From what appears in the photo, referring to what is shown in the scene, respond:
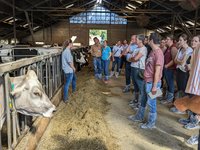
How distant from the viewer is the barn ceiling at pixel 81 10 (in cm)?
1473

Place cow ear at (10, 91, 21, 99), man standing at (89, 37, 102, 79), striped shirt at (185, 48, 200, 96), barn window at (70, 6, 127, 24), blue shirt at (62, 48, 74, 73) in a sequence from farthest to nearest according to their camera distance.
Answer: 1. barn window at (70, 6, 127, 24)
2. man standing at (89, 37, 102, 79)
3. blue shirt at (62, 48, 74, 73)
4. cow ear at (10, 91, 21, 99)
5. striped shirt at (185, 48, 200, 96)

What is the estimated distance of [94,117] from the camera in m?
4.48

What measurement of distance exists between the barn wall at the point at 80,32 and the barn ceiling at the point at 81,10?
724 millimetres

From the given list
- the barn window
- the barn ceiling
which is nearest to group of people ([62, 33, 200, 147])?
the barn ceiling

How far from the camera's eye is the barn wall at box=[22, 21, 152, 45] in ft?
87.2

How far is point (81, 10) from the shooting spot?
1590 cm

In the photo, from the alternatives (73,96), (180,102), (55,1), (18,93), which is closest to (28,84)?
(18,93)

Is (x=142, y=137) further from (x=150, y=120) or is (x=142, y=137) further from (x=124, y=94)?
(x=124, y=94)

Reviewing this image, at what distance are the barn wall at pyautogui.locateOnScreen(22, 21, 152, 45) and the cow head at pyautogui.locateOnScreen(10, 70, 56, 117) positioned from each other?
2394 cm

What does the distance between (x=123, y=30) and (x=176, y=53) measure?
2192 centimetres

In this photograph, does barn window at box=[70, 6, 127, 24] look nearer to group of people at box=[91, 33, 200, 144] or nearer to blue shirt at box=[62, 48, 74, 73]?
group of people at box=[91, 33, 200, 144]

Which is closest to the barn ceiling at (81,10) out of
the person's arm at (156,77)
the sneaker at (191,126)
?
the person's arm at (156,77)

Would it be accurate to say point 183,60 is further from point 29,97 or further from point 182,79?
Result: point 29,97

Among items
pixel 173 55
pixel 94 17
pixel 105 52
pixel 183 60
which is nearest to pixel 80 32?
pixel 94 17
